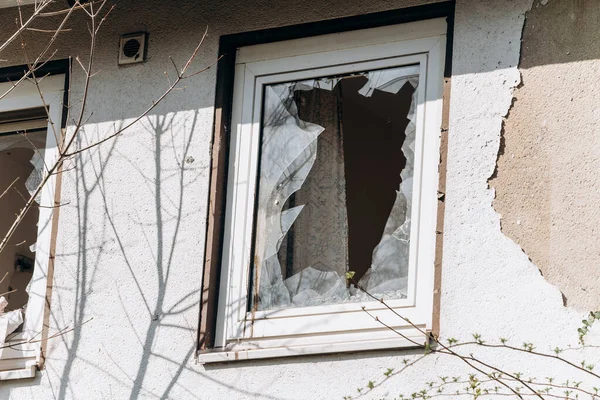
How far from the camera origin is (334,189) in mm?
6094

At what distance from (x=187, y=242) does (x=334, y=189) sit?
2.50 feet

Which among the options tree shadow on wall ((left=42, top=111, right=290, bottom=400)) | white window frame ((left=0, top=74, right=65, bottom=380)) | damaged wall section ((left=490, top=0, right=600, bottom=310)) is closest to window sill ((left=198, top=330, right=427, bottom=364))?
tree shadow on wall ((left=42, top=111, right=290, bottom=400))

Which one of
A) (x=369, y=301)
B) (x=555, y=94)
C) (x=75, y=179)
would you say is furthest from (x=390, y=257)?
(x=75, y=179)

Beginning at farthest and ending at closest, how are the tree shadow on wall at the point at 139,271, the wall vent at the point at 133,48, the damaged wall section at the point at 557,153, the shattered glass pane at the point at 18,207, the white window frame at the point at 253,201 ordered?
1. the shattered glass pane at the point at 18,207
2. the wall vent at the point at 133,48
3. the tree shadow on wall at the point at 139,271
4. the white window frame at the point at 253,201
5. the damaged wall section at the point at 557,153

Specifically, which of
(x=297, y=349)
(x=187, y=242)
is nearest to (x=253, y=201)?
(x=187, y=242)

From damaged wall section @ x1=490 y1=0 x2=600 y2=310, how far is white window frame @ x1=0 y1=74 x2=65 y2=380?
2268 millimetres

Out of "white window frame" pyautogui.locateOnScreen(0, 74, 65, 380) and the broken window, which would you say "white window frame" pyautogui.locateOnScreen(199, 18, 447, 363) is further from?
the broken window

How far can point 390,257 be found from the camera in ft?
19.0

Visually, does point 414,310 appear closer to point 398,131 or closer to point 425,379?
point 425,379

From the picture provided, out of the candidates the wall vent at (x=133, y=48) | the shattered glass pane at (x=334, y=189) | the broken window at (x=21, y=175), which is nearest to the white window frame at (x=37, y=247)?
the broken window at (x=21, y=175)

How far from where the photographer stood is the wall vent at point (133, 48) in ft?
21.3

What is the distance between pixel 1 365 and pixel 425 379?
2.20m

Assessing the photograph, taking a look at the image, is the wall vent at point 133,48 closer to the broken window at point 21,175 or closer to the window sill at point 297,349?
the broken window at point 21,175

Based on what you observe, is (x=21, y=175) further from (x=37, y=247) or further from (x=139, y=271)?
(x=139, y=271)
